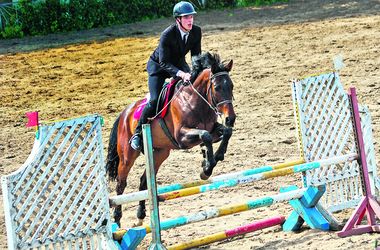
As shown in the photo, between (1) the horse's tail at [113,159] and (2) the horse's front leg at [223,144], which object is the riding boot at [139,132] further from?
(2) the horse's front leg at [223,144]

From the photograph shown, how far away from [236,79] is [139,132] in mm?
6616

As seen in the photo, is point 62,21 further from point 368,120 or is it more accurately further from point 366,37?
point 368,120

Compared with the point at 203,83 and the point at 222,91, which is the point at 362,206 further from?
the point at 203,83

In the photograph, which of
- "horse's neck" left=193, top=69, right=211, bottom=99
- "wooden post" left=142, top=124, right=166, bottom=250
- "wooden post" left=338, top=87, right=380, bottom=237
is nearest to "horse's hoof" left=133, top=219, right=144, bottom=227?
"horse's neck" left=193, top=69, right=211, bottom=99

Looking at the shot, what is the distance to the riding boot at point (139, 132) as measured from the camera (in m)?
10.7

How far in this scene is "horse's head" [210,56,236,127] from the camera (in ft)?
32.2

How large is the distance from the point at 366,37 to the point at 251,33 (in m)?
2.78

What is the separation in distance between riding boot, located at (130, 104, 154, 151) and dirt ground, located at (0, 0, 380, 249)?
35.9 inches

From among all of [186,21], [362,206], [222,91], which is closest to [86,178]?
[222,91]

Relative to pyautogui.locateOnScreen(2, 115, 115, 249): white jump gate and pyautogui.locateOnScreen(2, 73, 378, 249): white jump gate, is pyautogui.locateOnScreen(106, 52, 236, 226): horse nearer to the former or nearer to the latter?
pyautogui.locateOnScreen(2, 73, 378, 249): white jump gate

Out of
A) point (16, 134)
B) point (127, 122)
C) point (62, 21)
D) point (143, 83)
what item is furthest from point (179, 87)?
point (62, 21)

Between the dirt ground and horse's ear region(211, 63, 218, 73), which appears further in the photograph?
the dirt ground

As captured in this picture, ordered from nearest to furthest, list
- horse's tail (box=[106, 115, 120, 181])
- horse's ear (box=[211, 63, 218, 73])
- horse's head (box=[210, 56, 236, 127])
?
horse's head (box=[210, 56, 236, 127]), horse's ear (box=[211, 63, 218, 73]), horse's tail (box=[106, 115, 120, 181])

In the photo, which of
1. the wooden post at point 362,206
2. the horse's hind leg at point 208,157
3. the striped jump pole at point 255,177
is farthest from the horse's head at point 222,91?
the wooden post at point 362,206
